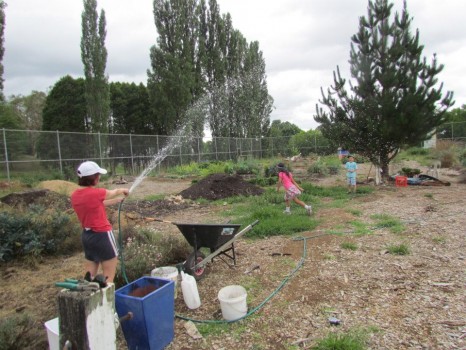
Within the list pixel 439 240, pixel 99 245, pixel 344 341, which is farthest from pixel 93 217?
pixel 439 240

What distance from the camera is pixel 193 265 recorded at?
13.7ft

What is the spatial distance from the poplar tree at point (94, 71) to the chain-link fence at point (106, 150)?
3665 mm

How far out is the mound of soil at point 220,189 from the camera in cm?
1130

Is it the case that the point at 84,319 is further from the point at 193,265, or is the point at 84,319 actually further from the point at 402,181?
the point at 402,181

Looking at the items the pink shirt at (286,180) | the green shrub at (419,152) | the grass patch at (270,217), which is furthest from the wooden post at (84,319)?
the green shrub at (419,152)

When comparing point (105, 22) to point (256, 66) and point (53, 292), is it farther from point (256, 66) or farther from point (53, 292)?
point (53, 292)

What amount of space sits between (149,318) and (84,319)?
798 mm

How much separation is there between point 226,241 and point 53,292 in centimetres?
208

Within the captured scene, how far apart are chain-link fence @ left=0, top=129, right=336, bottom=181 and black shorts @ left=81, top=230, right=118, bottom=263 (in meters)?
12.3

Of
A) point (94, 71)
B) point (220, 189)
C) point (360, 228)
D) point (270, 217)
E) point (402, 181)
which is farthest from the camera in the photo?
point (94, 71)

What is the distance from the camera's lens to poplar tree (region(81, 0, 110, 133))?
21891 mm

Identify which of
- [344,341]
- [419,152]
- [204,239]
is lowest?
[344,341]

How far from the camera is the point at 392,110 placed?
39.2ft

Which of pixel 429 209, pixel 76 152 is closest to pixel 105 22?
pixel 76 152
